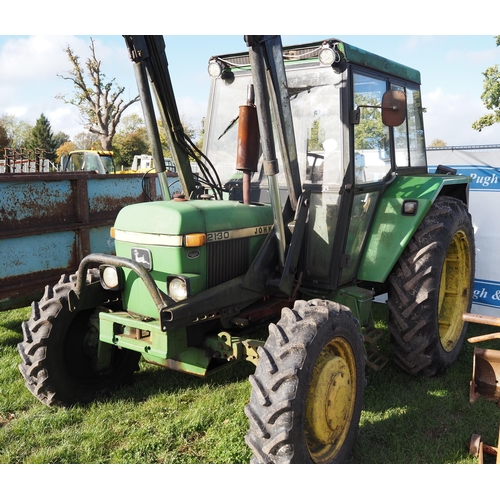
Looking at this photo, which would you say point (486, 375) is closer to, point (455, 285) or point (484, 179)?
point (455, 285)

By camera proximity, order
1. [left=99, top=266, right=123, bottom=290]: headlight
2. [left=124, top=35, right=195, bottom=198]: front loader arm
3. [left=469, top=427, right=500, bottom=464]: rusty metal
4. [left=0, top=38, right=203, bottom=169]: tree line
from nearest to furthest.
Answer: [left=469, top=427, right=500, bottom=464]: rusty metal
[left=99, top=266, right=123, bottom=290]: headlight
[left=124, top=35, right=195, bottom=198]: front loader arm
[left=0, top=38, right=203, bottom=169]: tree line

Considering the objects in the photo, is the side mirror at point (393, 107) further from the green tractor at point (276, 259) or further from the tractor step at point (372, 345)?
the tractor step at point (372, 345)

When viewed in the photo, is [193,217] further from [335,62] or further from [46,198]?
[46,198]

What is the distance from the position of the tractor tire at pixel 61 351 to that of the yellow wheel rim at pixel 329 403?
5.69 feet

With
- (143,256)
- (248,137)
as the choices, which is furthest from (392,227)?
(143,256)

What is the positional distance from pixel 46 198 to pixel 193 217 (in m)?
2.62

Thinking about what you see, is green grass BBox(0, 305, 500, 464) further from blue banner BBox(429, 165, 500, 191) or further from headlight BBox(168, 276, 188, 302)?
blue banner BBox(429, 165, 500, 191)

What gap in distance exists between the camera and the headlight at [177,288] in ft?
10.3

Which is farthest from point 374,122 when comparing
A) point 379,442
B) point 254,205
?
point 379,442

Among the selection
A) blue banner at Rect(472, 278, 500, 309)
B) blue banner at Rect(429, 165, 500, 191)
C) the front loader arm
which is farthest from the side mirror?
blue banner at Rect(472, 278, 500, 309)

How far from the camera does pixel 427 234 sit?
13.7 ft

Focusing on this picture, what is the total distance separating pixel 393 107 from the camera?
3.37 metres

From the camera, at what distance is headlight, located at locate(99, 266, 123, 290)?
3398 mm

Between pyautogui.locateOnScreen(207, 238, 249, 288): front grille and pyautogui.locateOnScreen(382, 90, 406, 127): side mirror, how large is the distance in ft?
4.21
